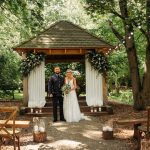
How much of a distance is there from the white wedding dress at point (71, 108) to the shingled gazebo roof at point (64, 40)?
3249 mm

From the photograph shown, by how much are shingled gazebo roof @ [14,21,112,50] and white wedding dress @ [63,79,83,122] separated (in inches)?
128

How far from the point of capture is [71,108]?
15.7 metres

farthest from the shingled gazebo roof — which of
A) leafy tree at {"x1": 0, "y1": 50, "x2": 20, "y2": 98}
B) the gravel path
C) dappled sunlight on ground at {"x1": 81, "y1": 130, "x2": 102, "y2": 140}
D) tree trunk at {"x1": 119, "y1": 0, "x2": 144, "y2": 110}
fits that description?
leafy tree at {"x1": 0, "y1": 50, "x2": 20, "y2": 98}

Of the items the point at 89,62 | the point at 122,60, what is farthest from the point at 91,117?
the point at 122,60

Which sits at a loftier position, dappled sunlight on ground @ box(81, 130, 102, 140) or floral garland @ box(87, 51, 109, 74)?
floral garland @ box(87, 51, 109, 74)

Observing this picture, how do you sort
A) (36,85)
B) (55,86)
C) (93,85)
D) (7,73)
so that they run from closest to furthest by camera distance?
1. (55,86)
2. (36,85)
3. (93,85)
4. (7,73)

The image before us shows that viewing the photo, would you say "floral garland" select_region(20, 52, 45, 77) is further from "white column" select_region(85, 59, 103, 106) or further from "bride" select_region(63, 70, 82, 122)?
"bride" select_region(63, 70, 82, 122)

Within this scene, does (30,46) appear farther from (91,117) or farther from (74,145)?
(74,145)

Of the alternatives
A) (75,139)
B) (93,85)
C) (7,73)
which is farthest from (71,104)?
(7,73)

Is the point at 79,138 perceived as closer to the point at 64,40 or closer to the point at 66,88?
the point at 66,88

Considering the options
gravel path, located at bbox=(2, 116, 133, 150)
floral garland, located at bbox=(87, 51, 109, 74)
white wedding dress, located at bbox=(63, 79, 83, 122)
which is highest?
floral garland, located at bbox=(87, 51, 109, 74)

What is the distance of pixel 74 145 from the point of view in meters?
10.7

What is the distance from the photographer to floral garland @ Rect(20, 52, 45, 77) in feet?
60.1

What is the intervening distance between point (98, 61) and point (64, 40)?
6.29ft
